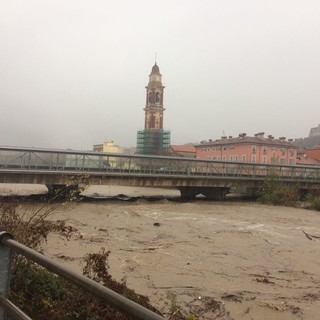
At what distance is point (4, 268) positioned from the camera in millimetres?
2705

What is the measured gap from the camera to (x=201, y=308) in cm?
816

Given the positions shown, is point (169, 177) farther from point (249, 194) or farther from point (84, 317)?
point (84, 317)

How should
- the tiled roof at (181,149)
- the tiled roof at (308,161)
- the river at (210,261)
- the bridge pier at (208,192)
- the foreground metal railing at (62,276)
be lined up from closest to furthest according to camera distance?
the foreground metal railing at (62,276)
the river at (210,261)
the bridge pier at (208,192)
the tiled roof at (308,161)
the tiled roof at (181,149)

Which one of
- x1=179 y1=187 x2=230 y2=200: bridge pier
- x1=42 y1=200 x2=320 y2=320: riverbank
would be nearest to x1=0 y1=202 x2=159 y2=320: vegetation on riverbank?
x1=42 y1=200 x2=320 y2=320: riverbank

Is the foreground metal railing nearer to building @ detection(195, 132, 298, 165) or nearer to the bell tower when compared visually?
building @ detection(195, 132, 298, 165)

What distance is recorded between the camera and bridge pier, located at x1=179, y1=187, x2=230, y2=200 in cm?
4203

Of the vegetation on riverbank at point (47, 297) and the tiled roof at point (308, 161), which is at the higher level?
the tiled roof at point (308, 161)

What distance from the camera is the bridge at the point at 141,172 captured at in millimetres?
29172

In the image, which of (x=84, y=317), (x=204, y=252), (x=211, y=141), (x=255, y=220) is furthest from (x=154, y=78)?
(x=84, y=317)

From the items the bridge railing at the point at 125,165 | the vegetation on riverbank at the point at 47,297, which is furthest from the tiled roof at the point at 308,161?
the vegetation on riverbank at the point at 47,297

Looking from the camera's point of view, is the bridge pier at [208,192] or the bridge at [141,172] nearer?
the bridge at [141,172]

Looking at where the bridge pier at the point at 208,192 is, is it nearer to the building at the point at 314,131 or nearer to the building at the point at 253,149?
the building at the point at 253,149

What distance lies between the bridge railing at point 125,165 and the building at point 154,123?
61.0m

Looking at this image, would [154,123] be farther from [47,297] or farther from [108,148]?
[47,297]
